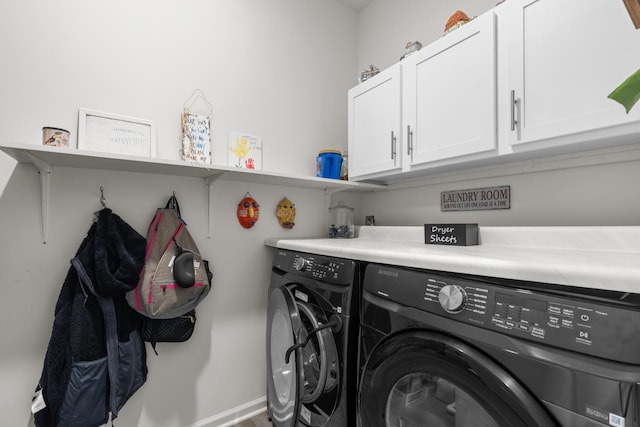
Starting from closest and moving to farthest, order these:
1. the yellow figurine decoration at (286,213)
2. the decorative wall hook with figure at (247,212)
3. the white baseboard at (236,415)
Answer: the white baseboard at (236,415) < the decorative wall hook with figure at (247,212) < the yellow figurine decoration at (286,213)

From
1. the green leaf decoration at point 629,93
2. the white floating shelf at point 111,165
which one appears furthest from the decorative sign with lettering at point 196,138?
the green leaf decoration at point 629,93

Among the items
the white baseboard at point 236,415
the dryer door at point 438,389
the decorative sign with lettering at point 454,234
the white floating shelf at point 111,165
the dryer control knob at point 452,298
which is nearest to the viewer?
the dryer door at point 438,389

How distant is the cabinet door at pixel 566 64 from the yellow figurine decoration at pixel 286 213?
1305mm

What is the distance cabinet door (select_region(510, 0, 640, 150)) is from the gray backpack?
62.2 inches

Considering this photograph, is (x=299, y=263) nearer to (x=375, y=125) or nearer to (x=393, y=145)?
(x=393, y=145)

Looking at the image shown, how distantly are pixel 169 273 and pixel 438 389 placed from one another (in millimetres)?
1236

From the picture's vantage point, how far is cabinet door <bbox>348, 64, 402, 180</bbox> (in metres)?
1.72

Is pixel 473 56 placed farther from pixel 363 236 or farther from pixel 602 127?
pixel 363 236

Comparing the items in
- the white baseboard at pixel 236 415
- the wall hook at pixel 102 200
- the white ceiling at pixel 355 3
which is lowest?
the white baseboard at pixel 236 415

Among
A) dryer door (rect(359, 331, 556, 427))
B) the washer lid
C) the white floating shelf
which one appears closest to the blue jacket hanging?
the white floating shelf

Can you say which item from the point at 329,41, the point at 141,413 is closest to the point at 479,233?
the point at 329,41

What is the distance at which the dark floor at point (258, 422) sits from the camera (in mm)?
1752

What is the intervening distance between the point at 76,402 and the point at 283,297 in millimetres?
→ 941

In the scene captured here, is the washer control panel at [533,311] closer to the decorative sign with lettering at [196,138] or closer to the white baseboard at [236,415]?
the decorative sign with lettering at [196,138]
